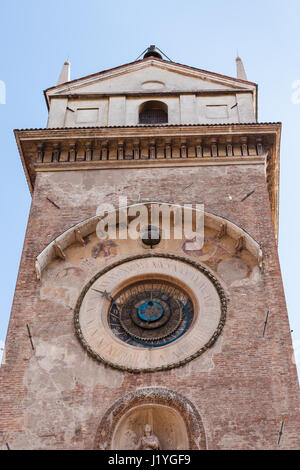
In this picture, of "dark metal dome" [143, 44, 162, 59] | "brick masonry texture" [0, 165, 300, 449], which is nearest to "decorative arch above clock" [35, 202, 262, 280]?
"brick masonry texture" [0, 165, 300, 449]

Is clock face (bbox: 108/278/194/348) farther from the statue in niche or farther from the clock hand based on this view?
the statue in niche

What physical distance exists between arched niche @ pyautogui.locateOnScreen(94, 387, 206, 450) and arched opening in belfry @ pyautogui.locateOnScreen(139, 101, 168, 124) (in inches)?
328

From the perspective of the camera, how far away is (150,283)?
14430 millimetres


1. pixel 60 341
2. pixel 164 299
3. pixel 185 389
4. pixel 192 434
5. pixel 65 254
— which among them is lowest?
pixel 192 434

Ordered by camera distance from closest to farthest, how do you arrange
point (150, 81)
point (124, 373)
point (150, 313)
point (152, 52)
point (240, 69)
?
point (124, 373) → point (150, 313) → point (150, 81) → point (240, 69) → point (152, 52)

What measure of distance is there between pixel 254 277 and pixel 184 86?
7.31 metres

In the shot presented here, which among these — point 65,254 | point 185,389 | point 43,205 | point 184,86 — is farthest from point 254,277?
point 184,86

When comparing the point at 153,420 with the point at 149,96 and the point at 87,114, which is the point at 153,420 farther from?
the point at 149,96

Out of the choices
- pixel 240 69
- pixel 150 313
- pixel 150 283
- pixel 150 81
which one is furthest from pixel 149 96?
pixel 150 313

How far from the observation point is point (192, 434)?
460 inches

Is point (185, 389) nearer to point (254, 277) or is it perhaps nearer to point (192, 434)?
point (192, 434)

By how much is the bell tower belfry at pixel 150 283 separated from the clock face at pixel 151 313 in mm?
28

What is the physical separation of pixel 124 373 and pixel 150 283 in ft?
7.72

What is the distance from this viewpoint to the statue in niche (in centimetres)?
1162
